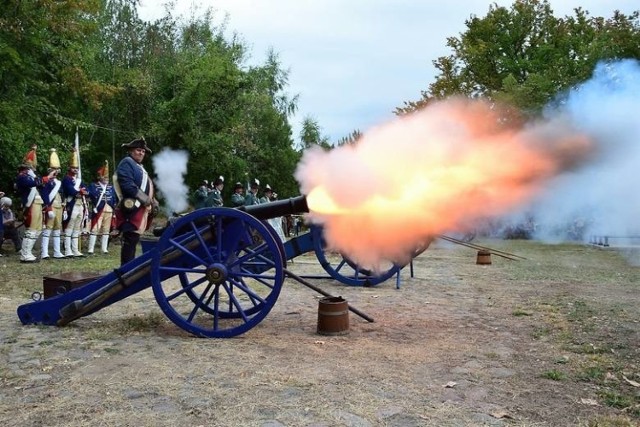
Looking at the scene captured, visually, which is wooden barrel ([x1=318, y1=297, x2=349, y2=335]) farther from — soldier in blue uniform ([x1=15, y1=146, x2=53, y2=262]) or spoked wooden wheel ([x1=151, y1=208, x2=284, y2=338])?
soldier in blue uniform ([x1=15, y1=146, x2=53, y2=262])

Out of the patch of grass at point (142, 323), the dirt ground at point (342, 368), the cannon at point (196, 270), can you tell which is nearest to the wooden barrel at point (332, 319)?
the dirt ground at point (342, 368)

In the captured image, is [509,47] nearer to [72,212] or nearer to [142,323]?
[72,212]

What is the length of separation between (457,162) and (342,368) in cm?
297

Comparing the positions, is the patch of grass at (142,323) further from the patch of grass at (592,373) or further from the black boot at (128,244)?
the patch of grass at (592,373)

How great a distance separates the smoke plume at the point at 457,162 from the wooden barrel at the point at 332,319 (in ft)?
4.13

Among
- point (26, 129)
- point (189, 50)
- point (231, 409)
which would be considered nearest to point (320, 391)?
point (231, 409)

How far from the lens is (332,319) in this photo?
567cm

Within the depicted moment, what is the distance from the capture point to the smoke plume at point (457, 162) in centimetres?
615

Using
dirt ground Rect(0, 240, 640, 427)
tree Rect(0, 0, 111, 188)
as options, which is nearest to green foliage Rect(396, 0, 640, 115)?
tree Rect(0, 0, 111, 188)

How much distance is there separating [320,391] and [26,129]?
12.4m

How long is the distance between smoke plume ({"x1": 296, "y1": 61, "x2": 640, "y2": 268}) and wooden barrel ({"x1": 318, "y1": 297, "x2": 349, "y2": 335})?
1.26m

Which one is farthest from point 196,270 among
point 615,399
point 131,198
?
point 615,399

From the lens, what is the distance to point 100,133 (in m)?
23.2

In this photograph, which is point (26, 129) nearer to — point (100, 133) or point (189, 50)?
point (100, 133)
